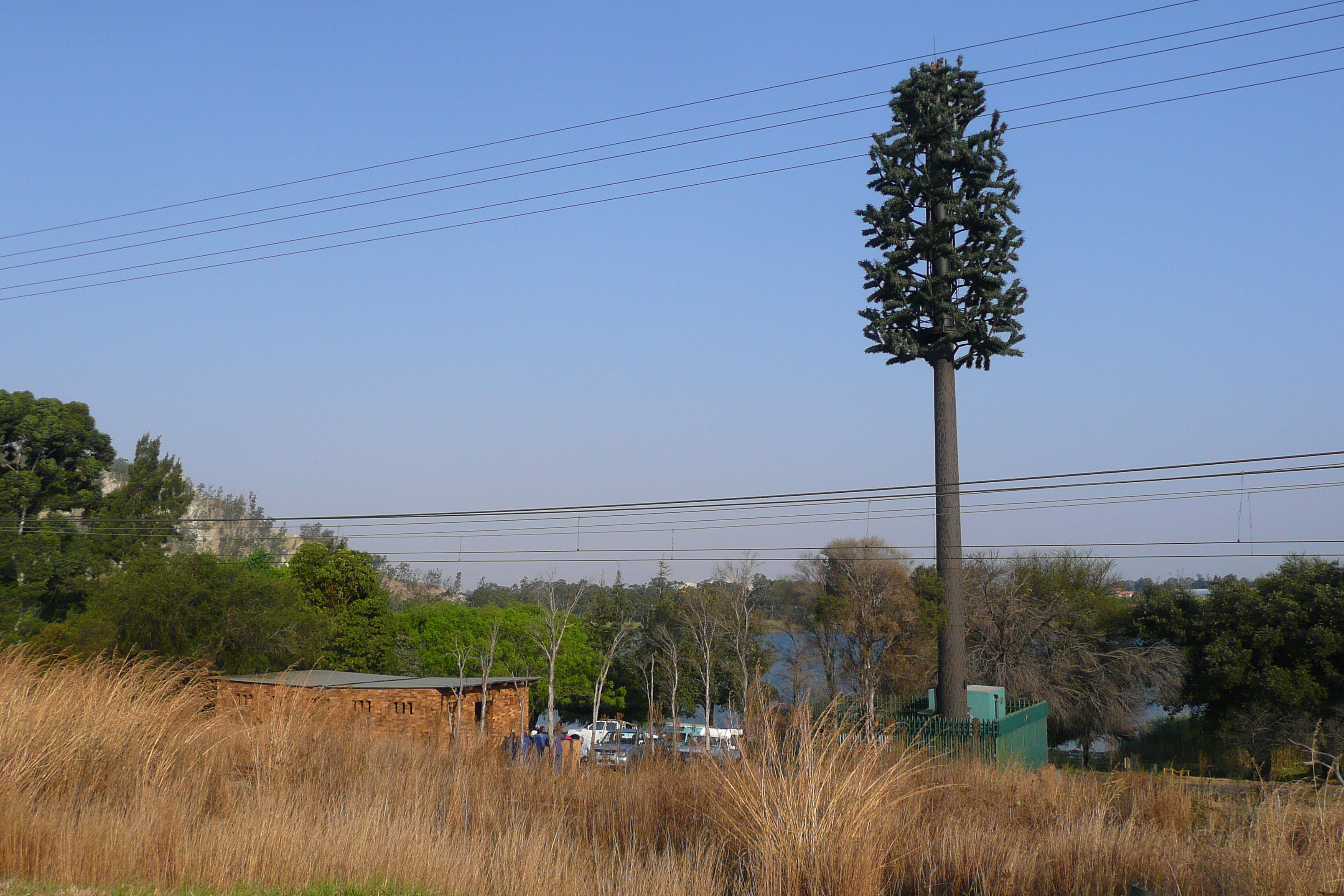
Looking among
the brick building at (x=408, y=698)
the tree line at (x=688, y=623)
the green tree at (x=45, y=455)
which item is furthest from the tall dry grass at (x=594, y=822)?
the green tree at (x=45, y=455)

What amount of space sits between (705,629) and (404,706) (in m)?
19.6

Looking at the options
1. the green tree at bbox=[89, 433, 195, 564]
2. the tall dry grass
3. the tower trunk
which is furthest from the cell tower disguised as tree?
the green tree at bbox=[89, 433, 195, 564]

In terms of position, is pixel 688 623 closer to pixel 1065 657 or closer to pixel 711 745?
pixel 1065 657

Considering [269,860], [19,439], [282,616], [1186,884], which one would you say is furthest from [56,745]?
[19,439]

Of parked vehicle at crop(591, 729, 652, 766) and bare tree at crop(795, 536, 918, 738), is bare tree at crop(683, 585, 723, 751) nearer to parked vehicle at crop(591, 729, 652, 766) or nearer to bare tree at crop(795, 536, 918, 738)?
bare tree at crop(795, 536, 918, 738)

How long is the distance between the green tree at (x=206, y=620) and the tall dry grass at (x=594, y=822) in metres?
18.4

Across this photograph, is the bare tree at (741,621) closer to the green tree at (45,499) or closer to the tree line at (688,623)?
the tree line at (688,623)

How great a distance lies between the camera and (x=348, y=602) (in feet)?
141

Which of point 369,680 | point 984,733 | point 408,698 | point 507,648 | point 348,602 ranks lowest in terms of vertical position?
point 507,648

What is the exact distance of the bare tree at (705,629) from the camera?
150 ft

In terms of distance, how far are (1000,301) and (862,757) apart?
23.5 metres

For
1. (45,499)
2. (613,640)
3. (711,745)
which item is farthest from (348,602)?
(711,745)

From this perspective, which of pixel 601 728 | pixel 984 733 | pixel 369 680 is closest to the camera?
pixel 984 733

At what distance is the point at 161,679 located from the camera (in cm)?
1325
